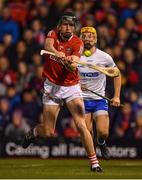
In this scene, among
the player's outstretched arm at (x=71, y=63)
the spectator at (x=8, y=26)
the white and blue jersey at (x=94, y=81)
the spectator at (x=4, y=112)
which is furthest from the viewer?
the spectator at (x=8, y=26)

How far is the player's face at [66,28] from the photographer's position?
13.4 metres

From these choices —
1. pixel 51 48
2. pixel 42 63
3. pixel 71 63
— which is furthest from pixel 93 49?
pixel 42 63

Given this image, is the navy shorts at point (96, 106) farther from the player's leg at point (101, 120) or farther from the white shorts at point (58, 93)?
the white shorts at point (58, 93)

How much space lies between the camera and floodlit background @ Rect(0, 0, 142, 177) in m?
17.4

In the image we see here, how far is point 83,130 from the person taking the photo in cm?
1320

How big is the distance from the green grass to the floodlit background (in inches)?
29.3

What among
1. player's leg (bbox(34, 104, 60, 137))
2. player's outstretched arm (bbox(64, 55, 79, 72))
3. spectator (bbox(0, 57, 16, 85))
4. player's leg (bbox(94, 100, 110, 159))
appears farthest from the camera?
spectator (bbox(0, 57, 16, 85))

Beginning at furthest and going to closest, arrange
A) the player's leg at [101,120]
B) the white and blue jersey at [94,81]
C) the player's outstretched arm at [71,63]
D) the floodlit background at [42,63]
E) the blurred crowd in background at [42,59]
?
1. the blurred crowd in background at [42,59]
2. the floodlit background at [42,63]
3. the white and blue jersey at [94,81]
4. the player's leg at [101,120]
5. the player's outstretched arm at [71,63]

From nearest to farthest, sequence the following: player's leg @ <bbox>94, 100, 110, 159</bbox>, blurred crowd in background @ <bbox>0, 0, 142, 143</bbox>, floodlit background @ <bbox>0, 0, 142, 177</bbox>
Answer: player's leg @ <bbox>94, 100, 110, 159</bbox> < floodlit background @ <bbox>0, 0, 142, 177</bbox> < blurred crowd in background @ <bbox>0, 0, 142, 143</bbox>

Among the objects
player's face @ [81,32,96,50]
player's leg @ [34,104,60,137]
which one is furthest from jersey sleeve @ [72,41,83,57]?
player's face @ [81,32,96,50]

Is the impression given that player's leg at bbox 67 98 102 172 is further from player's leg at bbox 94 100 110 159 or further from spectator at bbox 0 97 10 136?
spectator at bbox 0 97 10 136

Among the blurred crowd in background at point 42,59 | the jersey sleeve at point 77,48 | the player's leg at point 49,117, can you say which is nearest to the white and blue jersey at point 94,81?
the player's leg at point 49,117

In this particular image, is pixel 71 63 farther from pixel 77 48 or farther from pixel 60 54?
pixel 77 48

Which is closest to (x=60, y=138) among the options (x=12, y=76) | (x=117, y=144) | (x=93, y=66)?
(x=117, y=144)
